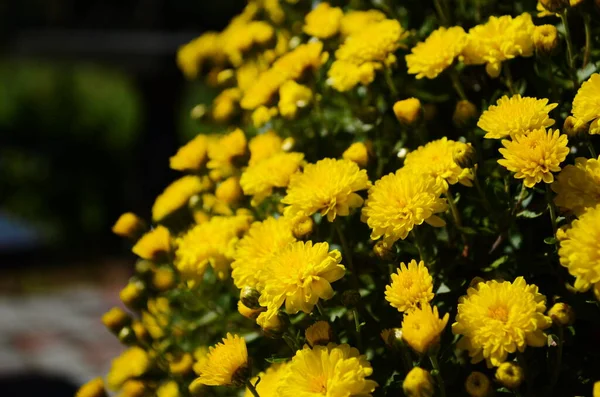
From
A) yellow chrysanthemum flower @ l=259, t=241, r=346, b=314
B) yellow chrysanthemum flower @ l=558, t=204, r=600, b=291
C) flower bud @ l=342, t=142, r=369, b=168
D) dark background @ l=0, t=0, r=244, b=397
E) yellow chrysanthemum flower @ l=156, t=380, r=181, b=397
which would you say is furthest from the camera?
dark background @ l=0, t=0, r=244, b=397

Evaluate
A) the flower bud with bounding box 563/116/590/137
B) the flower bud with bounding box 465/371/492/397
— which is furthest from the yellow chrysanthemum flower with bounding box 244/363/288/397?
the flower bud with bounding box 563/116/590/137

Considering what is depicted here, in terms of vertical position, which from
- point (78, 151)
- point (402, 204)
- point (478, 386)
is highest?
point (78, 151)

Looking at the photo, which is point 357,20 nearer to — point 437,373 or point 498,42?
point 498,42

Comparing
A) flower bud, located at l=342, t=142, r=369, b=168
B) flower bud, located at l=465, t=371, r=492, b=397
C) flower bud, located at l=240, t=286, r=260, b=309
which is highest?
flower bud, located at l=342, t=142, r=369, b=168

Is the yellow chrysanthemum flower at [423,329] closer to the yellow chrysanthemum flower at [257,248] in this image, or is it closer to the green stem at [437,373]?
the green stem at [437,373]

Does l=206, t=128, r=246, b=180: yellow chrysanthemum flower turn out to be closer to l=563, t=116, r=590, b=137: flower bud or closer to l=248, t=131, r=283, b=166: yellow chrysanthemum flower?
l=248, t=131, r=283, b=166: yellow chrysanthemum flower

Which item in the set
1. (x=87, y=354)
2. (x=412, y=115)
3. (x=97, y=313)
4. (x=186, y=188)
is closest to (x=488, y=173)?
(x=412, y=115)

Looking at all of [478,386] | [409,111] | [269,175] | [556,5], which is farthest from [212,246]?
[556,5]
